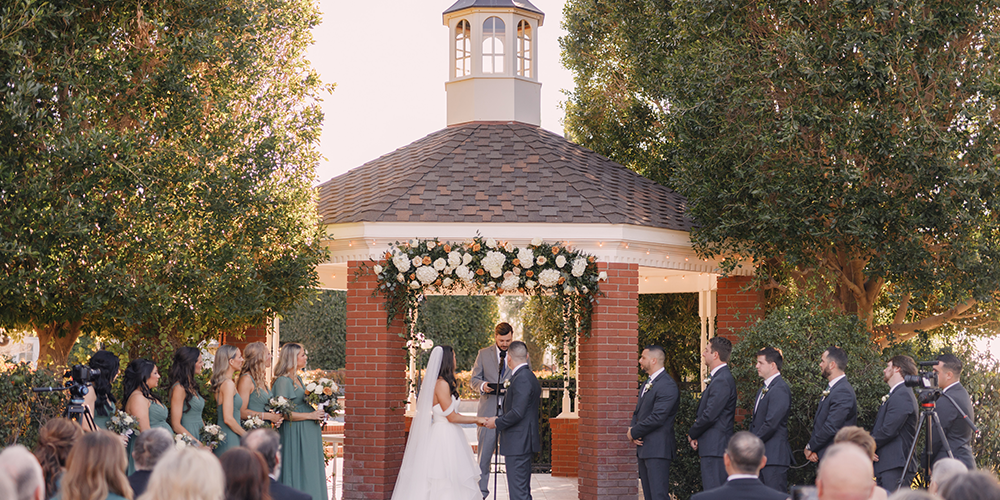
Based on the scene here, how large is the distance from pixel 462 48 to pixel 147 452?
37.0 feet

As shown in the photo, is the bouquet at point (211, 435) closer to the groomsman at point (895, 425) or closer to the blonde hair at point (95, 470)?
the blonde hair at point (95, 470)

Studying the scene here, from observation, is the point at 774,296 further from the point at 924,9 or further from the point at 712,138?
the point at 924,9

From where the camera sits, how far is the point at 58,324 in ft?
34.7

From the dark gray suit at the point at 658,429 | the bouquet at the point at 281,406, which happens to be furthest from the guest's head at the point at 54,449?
the dark gray suit at the point at 658,429

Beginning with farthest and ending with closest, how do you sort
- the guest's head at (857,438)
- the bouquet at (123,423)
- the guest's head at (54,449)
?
the bouquet at (123,423) → the guest's head at (857,438) → the guest's head at (54,449)

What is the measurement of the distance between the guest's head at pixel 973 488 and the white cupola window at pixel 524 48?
11992 mm

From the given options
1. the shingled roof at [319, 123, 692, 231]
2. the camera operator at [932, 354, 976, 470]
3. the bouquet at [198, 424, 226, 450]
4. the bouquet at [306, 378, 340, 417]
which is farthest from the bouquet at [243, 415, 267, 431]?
the camera operator at [932, 354, 976, 470]

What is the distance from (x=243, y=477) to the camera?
4438 millimetres

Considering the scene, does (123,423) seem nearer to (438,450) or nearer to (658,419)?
(438,450)

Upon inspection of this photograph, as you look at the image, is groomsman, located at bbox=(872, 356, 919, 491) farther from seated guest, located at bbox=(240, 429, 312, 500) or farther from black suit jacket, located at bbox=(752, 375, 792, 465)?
seated guest, located at bbox=(240, 429, 312, 500)

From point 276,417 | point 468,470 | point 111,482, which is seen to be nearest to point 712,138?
point 468,470

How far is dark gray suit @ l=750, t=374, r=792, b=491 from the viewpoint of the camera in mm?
8820

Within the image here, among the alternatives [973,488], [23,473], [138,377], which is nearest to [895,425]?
[973,488]

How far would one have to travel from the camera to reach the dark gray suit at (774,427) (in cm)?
882
